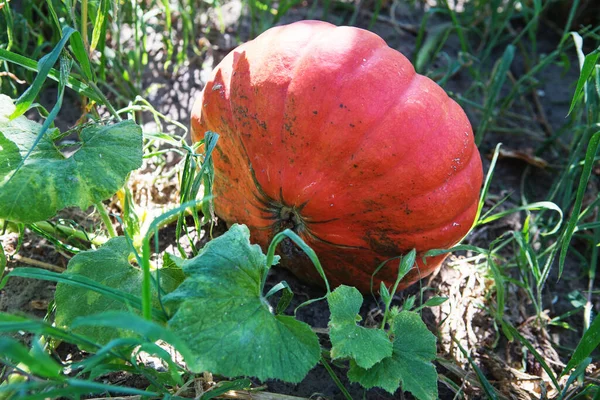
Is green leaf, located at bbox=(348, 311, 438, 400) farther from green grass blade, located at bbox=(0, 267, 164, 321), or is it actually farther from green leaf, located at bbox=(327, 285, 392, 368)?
green grass blade, located at bbox=(0, 267, 164, 321)

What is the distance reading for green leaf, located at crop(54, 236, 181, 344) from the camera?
1.37 meters

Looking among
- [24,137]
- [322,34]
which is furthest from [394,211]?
[24,137]

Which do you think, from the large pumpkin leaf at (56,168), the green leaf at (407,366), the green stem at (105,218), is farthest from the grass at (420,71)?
the green leaf at (407,366)

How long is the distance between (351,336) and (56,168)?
0.78 metres

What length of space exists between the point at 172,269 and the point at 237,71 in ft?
2.00

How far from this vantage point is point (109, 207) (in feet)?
6.84

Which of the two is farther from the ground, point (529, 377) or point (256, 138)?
point (256, 138)

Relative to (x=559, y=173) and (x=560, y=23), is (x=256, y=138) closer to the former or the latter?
(x=559, y=173)

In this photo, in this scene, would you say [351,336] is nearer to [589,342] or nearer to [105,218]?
[589,342]

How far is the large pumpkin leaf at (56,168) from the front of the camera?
1.36m

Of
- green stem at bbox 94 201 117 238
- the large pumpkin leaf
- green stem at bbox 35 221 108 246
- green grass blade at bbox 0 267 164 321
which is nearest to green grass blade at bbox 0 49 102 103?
the large pumpkin leaf

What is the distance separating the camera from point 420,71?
282 cm

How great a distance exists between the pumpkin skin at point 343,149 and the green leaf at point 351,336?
1.07 ft

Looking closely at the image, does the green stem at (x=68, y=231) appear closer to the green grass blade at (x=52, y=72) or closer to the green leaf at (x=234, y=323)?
the green grass blade at (x=52, y=72)
